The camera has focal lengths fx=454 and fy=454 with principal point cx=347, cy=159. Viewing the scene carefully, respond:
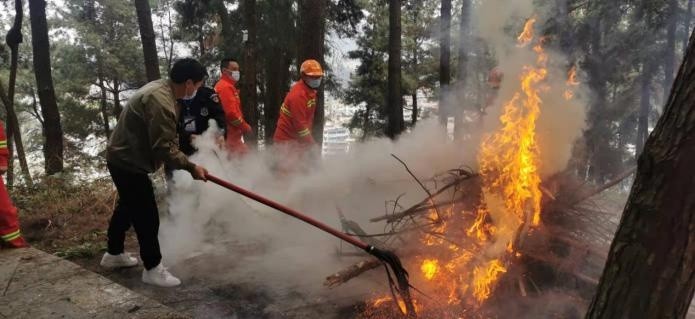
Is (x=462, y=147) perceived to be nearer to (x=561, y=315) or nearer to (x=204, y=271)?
(x=561, y=315)

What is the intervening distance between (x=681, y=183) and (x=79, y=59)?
28.1 m

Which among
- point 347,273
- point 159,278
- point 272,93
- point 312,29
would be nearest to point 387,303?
point 347,273

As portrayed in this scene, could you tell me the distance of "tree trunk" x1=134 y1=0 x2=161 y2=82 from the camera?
8.66 metres

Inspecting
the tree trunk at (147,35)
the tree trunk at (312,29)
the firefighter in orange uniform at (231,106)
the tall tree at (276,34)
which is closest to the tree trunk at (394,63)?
the tall tree at (276,34)

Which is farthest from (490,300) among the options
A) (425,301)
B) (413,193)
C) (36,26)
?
(36,26)

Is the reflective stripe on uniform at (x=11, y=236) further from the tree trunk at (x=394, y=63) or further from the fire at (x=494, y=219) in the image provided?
the tree trunk at (x=394, y=63)

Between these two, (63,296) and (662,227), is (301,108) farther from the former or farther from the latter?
(662,227)

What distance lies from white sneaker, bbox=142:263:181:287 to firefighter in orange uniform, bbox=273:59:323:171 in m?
3.24

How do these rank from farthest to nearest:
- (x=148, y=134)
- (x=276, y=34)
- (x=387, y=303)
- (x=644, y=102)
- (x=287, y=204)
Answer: (x=644, y=102) → (x=276, y=34) → (x=287, y=204) → (x=148, y=134) → (x=387, y=303)

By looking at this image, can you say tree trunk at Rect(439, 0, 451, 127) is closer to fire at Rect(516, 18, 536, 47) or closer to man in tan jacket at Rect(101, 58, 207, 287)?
fire at Rect(516, 18, 536, 47)

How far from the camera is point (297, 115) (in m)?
6.87

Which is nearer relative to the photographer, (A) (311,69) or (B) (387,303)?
(B) (387,303)

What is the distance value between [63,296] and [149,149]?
1.35 m

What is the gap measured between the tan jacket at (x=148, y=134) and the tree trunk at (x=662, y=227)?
10.4 ft
